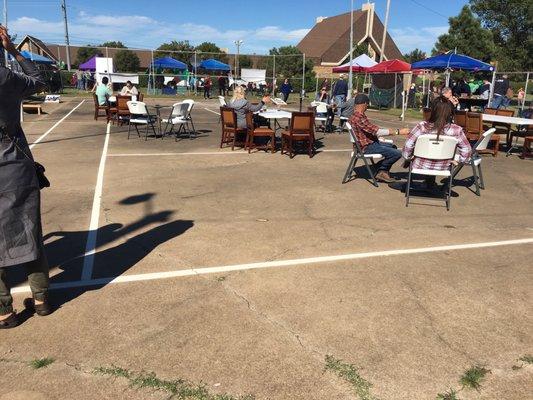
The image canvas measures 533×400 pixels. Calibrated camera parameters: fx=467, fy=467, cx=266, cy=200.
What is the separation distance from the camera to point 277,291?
3.86 metres

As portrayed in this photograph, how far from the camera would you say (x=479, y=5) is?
41.6 metres

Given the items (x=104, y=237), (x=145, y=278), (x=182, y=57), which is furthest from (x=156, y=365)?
(x=182, y=57)

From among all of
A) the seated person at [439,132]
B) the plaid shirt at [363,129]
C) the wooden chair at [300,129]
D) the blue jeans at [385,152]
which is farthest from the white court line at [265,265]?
the wooden chair at [300,129]

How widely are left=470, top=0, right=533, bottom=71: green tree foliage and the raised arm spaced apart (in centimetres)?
4256

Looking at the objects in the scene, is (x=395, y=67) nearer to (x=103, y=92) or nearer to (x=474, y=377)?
(x=103, y=92)

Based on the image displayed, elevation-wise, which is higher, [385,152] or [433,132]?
[433,132]

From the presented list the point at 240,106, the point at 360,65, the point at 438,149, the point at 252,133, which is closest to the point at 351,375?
the point at 438,149

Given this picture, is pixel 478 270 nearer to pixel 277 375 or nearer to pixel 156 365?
pixel 277 375

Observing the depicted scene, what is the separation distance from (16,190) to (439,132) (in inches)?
213

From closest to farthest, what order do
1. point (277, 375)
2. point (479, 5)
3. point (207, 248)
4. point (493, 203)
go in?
point (277, 375) → point (207, 248) → point (493, 203) → point (479, 5)

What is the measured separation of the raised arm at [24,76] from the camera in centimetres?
295

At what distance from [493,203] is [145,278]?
525cm

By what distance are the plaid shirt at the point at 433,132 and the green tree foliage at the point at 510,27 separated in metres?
37.6

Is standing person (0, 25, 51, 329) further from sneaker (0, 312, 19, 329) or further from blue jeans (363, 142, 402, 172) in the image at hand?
blue jeans (363, 142, 402, 172)
